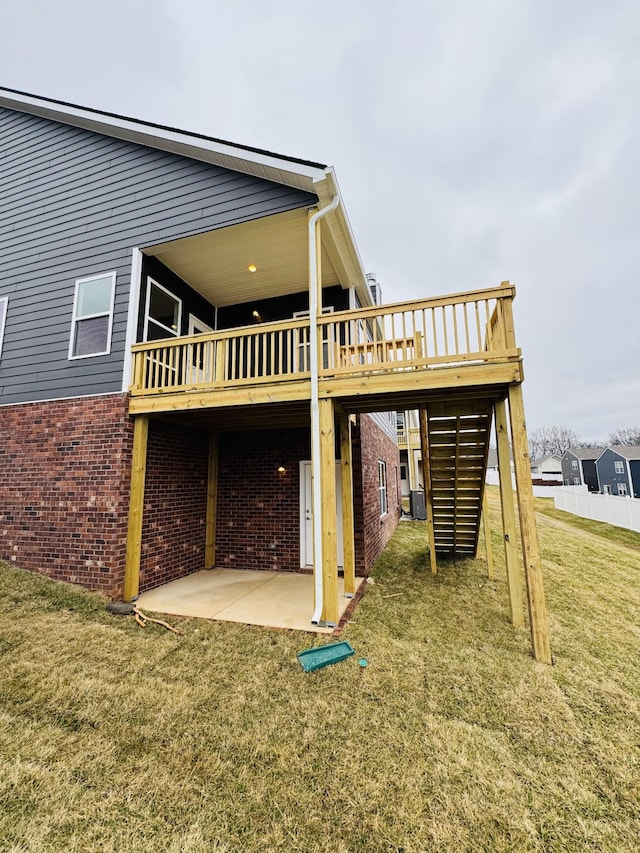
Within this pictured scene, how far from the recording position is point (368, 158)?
2458 centimetres

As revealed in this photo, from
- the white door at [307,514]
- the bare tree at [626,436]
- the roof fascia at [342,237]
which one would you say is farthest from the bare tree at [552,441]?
the roof fascia at [342,237]

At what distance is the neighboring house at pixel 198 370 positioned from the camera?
4.93 metres

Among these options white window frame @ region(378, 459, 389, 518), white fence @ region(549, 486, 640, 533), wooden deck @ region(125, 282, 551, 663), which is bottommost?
white fence @ region(549, 486, 640, 533)

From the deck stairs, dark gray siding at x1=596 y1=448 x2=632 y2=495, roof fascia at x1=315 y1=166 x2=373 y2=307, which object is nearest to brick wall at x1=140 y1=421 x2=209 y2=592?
roof fascia at x1=315 y1=166 x2=373 y2=307

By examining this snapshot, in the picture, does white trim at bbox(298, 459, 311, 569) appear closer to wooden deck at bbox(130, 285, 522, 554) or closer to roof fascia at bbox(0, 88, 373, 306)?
wooden deck at bbox(130, 285, 522, 554)

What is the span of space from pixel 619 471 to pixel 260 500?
38.6 m

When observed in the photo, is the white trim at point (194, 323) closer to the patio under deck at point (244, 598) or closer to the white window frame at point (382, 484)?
the patio under deck at point (244, 598)

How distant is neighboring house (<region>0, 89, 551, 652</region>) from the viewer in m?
4.93

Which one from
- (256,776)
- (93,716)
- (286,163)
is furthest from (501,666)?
(286,163)

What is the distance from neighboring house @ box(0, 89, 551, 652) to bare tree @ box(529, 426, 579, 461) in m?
77.2

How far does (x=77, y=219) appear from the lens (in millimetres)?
6973

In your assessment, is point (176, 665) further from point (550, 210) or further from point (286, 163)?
point (550, 210)

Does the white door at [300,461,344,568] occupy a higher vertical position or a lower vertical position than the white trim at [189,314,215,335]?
lower

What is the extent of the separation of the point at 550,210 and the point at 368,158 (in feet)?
52.0
